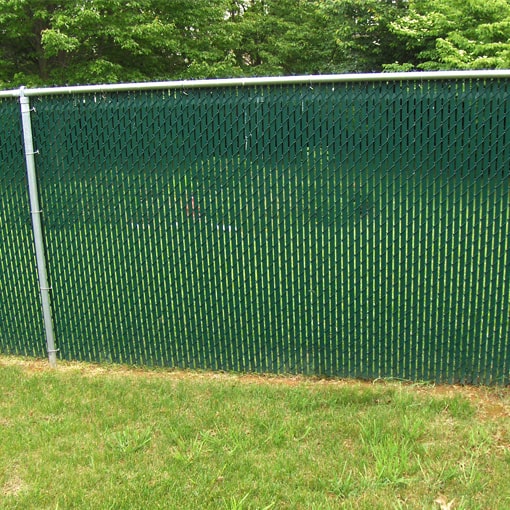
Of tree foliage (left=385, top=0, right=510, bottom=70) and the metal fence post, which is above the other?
tree foliage (left=385, top=0, right=510, bottom=70)

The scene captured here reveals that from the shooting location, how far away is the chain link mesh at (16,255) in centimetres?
412

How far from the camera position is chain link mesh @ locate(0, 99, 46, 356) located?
412cm

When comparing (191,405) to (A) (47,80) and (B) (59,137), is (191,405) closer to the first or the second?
(B) (59,137)

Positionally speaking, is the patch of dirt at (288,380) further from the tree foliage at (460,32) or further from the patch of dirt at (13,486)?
the tree foliage at (460,32)

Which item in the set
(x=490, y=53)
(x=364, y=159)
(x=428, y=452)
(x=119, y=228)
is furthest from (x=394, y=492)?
(x=490, y=53)

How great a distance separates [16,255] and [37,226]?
0.39 m

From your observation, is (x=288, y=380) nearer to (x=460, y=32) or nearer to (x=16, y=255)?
(x=16, y=255)

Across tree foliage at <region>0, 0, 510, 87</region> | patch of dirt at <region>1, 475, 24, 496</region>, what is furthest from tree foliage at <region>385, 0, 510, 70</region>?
patch of dirt at <region>1, 475, 24, 496</region>

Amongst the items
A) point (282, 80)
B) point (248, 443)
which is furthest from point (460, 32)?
point (248, 443)

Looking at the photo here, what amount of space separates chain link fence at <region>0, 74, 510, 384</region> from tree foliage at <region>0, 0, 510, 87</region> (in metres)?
9.53

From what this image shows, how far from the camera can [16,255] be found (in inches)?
170

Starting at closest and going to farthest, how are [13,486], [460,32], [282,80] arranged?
[13,486] < [282,80] < [460,32]

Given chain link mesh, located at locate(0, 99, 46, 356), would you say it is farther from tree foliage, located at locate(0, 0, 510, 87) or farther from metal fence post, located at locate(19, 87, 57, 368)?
tree foliage, located at locate(0, 0, 510, 87)

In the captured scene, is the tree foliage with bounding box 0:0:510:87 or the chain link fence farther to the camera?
the tree foliage with bounding box 0:0:510:87
